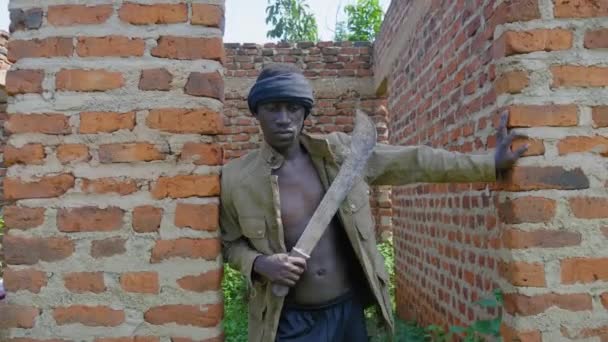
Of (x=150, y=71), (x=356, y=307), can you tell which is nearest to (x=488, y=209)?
(x=356, y=307)

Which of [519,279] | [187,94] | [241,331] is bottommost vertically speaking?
[241,331]

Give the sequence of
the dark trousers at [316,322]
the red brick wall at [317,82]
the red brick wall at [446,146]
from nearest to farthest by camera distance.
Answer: the dark trousers at [316,322], the red brick wall at [446,146], the red brick wall at [317,82]

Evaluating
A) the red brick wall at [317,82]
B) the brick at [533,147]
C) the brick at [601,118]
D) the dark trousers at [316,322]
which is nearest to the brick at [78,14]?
the dark trousers at [316,322]

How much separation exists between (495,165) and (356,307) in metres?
0.81

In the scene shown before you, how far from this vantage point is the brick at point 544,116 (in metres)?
2.12

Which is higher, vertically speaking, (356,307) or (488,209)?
(488,209)

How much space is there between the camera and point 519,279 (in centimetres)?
210

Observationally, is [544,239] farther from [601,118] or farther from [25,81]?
[25,81]

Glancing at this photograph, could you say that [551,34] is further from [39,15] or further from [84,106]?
[39,15]

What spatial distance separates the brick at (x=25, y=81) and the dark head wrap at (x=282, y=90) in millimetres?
794

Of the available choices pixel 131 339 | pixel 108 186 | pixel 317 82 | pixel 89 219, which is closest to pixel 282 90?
pixel 108 186

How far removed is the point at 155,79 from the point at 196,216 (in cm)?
54

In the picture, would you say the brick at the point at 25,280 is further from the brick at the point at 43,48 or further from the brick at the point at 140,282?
the brick at the point at 43,48

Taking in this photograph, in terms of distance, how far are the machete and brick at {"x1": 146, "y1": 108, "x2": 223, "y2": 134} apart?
0.54m
